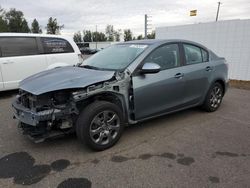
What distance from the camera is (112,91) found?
11.2 feet

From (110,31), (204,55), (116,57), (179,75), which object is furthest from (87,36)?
(179,75)

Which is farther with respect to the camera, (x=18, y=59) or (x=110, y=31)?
(x=110, y=31)

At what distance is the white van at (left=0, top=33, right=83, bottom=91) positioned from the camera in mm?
6355

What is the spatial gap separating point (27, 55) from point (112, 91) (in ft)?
14.3

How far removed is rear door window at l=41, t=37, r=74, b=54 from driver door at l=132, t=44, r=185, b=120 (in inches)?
170

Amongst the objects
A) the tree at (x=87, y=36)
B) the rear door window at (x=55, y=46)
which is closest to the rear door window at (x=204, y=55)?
the rear door window at (x=55, y=46)

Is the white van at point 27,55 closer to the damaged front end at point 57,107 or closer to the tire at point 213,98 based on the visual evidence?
the damaged front end at point 57,107

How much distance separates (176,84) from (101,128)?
5.37 ft

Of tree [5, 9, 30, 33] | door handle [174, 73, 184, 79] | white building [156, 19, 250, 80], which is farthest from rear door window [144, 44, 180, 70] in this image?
tree [5, 9, 30, 33]

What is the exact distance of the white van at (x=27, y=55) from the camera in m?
6.36

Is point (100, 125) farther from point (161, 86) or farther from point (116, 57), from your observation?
point (116, 57)

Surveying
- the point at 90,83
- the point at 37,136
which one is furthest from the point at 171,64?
the point at 37,136

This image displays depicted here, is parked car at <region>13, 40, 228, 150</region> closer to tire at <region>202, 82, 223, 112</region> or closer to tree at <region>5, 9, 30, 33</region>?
tire at <region>202, 82, 223, 112</region>

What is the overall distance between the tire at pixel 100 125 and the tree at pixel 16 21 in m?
53.2
